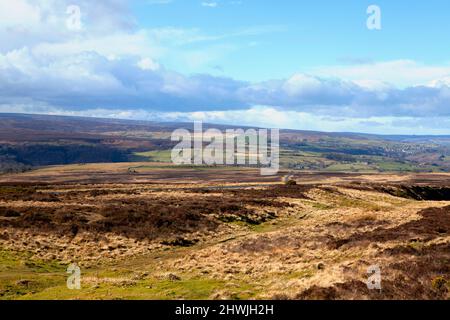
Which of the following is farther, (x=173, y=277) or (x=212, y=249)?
(x=212, y=249)

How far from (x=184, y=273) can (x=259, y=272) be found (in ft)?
15.1

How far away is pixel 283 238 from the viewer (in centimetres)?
3716

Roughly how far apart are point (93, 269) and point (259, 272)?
11615 millimetres

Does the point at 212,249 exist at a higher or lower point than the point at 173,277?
lower

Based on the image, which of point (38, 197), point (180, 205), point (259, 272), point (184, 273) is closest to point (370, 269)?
point (259, 272)

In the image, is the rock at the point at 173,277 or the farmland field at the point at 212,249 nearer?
the farmland field at the point at 212,249

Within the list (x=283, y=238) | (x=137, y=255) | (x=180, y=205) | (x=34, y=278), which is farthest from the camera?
(x=180, y=205)

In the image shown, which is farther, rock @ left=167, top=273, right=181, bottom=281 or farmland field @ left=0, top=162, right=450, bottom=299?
rock @ left=167, top=273, right=181, bottom=281

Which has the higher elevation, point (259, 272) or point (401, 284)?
point (401, 284)
